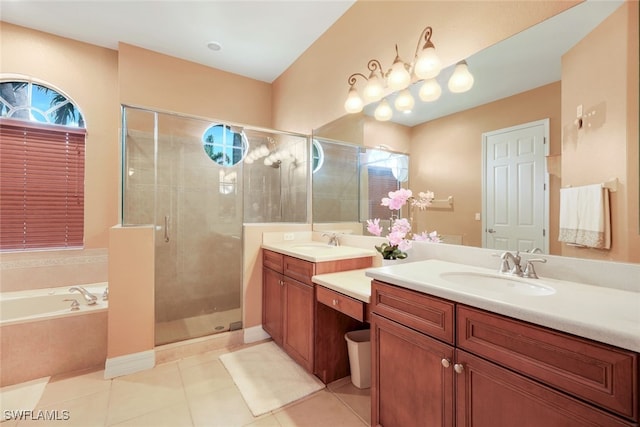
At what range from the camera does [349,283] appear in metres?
1.66

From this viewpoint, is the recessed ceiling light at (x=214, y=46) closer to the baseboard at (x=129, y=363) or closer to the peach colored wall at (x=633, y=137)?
the baseboard at (x=129, y=363)

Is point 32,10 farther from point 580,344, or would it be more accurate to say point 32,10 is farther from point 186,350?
point 580,344

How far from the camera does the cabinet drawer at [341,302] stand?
148cm

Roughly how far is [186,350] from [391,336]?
1.95 metres

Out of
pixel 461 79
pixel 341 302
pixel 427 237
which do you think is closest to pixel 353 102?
pixel 461 79

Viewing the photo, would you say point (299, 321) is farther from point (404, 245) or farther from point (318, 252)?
point (404, 245)

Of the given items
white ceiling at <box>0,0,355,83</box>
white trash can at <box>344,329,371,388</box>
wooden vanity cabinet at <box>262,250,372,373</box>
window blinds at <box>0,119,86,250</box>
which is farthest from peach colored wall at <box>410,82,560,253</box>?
window blinds at <box>0,119,86,250</box>

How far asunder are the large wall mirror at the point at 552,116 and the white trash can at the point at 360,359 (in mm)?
893

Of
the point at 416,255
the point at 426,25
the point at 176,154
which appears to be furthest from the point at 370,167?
the point at 176,154

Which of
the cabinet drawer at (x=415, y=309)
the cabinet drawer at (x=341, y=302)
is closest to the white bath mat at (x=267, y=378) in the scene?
the cabinet drawer at (x=341, y=302)

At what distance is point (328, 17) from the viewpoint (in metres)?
2.56

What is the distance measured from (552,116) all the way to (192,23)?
309 cm

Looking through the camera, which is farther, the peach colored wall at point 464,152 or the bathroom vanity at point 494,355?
the peach colored wall at point 464,152

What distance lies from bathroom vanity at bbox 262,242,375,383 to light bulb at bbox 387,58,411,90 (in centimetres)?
123
